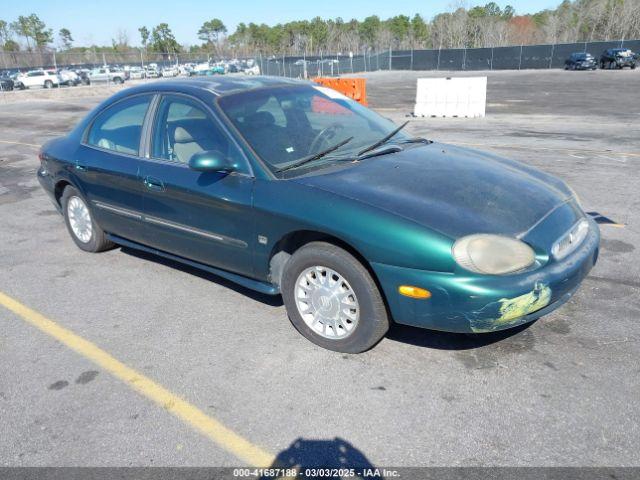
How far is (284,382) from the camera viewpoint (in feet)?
10.2

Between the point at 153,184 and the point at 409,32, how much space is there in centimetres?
13142

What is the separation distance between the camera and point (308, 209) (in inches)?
127

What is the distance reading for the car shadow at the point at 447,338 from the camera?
11.2 feet

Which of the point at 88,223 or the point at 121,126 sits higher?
the point at 121,126

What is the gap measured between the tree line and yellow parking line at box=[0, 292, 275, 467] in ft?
242

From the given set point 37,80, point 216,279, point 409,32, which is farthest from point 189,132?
point 409,32

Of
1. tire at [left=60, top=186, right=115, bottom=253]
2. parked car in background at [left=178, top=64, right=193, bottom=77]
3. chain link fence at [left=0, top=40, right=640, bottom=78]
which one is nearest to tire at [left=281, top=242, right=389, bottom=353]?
tire at [left=60, top=186, right=115, bottom=253]

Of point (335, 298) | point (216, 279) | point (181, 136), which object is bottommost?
point (216, 279)

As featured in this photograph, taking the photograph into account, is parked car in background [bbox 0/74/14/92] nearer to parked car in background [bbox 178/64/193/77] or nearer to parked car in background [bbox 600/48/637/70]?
parked car in background [bbox 178/64/193/77]

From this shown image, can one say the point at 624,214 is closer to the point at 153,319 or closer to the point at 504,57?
the point at 153,319

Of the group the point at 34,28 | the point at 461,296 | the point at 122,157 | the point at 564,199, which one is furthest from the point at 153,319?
the point at 34,28

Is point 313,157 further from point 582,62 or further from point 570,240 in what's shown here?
point 582,62

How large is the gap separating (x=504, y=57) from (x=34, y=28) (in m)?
80.1

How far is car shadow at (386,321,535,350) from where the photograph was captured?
3.42 m
